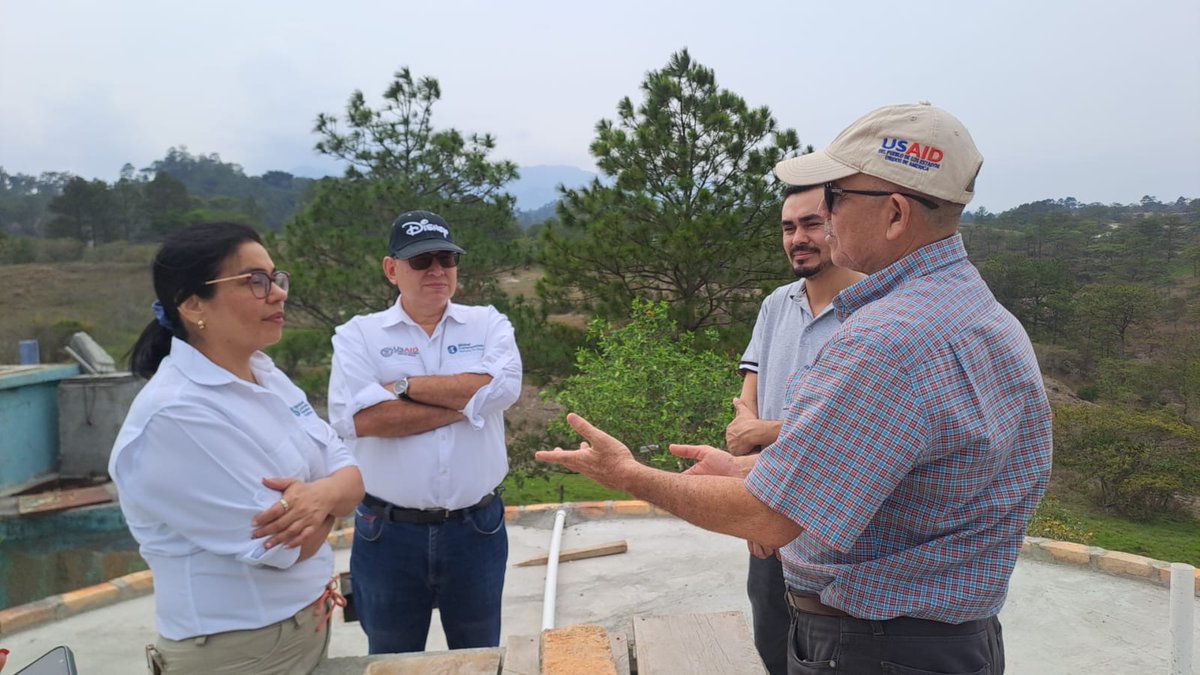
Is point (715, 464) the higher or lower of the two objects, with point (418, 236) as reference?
lower

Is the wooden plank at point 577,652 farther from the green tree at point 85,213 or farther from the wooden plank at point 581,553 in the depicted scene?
the green tree at point 85,213

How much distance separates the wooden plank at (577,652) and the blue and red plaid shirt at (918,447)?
0.46m

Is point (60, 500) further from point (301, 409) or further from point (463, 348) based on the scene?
point (301, 409)

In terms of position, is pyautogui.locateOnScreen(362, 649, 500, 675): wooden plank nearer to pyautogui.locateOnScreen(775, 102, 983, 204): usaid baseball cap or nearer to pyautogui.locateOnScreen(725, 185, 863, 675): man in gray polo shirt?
pyautogui.locateOnScreen(725, 185, 863, 675): man in gray polo shirt

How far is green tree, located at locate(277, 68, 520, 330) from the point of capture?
947 centimetres

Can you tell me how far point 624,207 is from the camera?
884 centimetres

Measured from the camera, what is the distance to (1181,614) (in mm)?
2756

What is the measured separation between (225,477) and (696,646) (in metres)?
1.03

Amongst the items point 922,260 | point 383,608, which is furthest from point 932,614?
point 383,608

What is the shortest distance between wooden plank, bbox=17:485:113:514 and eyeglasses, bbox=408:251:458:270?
553 inches

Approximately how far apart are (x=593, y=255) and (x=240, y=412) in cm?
707

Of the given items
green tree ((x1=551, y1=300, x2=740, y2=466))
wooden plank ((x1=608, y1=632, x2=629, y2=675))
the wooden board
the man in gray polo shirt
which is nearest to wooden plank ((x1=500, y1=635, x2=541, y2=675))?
the wooden board

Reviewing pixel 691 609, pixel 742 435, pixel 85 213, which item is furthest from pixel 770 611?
pixel 85 213

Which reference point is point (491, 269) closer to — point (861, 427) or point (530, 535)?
point (530, 535)
